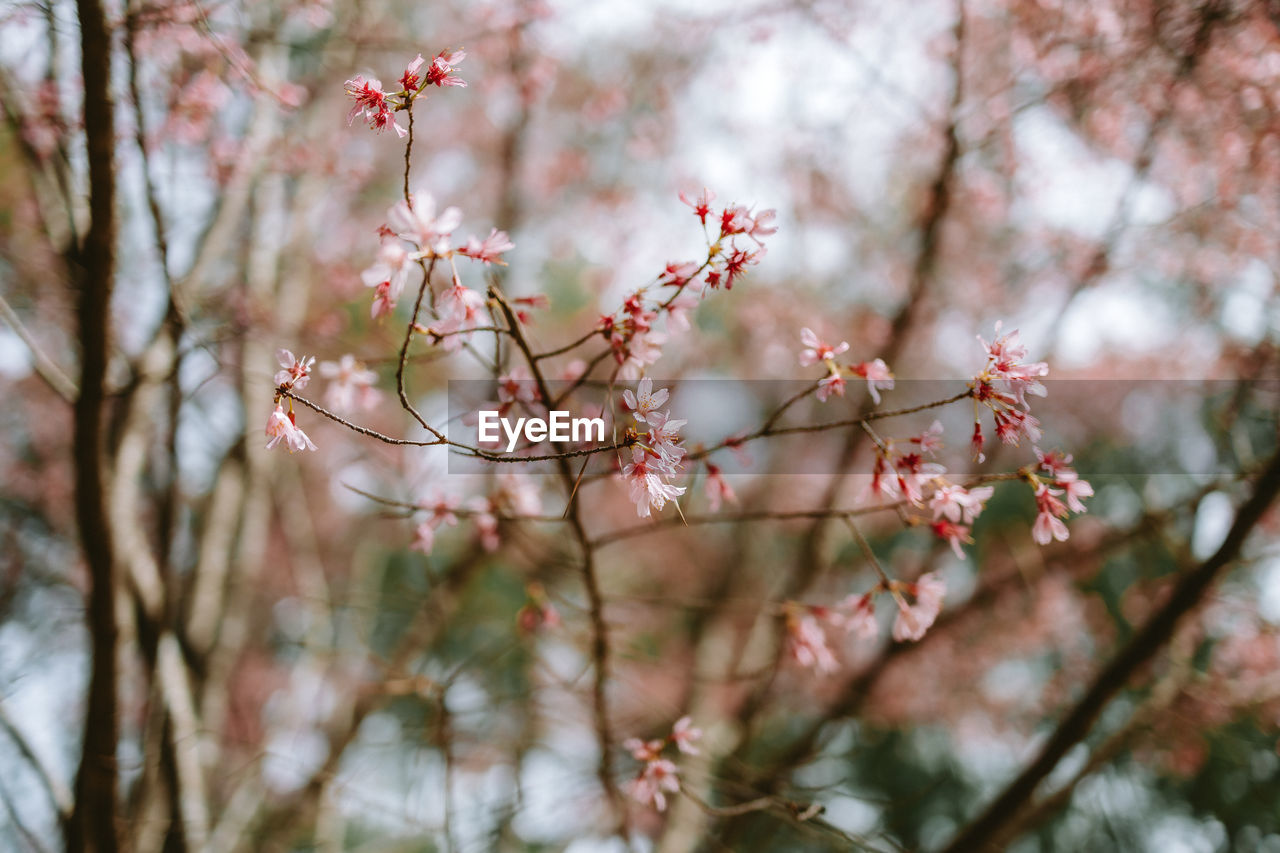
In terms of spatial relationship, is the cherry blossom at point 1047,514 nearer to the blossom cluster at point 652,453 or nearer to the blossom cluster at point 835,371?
the blossom cluster at point 835,371

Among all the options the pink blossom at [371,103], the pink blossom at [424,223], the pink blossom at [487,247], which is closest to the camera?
the pink blossom at [424,223]

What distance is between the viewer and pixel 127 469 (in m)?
2.51

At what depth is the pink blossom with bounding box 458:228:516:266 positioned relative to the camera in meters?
1.15

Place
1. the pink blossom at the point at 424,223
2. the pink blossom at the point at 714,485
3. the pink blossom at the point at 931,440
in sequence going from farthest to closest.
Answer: the pink blossom at the point at 714,485 → the pink blossom at the point at 931,440 → the pink blossom at the point at 424,223

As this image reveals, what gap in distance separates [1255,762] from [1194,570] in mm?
3820

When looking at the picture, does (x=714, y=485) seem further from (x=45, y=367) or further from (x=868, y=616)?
(x=45, y=367)

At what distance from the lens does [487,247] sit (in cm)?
117

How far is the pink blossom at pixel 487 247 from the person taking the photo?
1.15 meters

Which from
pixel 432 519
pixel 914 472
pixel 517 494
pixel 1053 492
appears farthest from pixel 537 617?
pixel 1053 492

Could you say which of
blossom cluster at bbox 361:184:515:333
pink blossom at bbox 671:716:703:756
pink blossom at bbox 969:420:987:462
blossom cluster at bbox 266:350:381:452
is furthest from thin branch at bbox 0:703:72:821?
pink blossom at bbox 969:420:987:462

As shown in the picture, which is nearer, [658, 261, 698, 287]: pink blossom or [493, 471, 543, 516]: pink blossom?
[658, 261, 698, 287]: pink blossom

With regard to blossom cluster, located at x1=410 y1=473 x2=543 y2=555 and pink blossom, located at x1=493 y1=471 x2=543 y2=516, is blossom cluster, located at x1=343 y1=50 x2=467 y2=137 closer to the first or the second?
blossom cluster, located at x1=410 y1=473 x2=543 y2=555

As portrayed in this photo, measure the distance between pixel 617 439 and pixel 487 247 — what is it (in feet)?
1.40

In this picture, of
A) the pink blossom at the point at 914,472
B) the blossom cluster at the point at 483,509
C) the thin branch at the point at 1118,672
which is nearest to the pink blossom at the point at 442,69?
the blossom cluster at the point at 483,509
